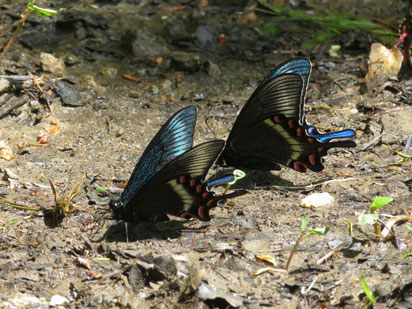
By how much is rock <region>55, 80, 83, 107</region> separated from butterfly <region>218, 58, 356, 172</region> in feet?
5.59

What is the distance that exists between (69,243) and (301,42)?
4.08 m

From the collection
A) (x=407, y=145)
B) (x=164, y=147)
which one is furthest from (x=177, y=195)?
(x=407, y=145)

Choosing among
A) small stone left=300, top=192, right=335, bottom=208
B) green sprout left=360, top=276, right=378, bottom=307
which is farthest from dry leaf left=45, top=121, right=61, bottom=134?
green sprout left=360, top=276, right=378, bottom=307

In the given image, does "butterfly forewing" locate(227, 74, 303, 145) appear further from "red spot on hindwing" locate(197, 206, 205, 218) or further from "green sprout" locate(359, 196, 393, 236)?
"green sprout" locate(359, 196, 393, 236)

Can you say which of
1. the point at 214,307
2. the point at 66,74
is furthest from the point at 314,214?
the point at 66,74

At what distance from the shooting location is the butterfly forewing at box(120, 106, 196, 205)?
3.64 m

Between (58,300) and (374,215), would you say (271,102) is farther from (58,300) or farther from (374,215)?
(58,300)

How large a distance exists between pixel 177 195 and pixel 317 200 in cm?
105

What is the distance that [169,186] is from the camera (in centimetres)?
356

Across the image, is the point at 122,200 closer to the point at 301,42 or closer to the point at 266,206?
the point at 266,206

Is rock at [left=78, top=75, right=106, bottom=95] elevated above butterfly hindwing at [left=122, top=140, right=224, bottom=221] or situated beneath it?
elevated above

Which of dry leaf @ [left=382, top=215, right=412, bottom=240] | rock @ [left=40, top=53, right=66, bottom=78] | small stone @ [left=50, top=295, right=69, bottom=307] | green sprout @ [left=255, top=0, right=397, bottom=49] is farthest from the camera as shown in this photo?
green sprout @ [left=255, top=0, right=397, bottom=49]

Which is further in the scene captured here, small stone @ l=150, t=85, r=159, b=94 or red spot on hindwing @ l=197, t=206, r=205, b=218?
small stone @ l=150, t=85, r=159, b=94

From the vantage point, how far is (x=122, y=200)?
3559 mm
